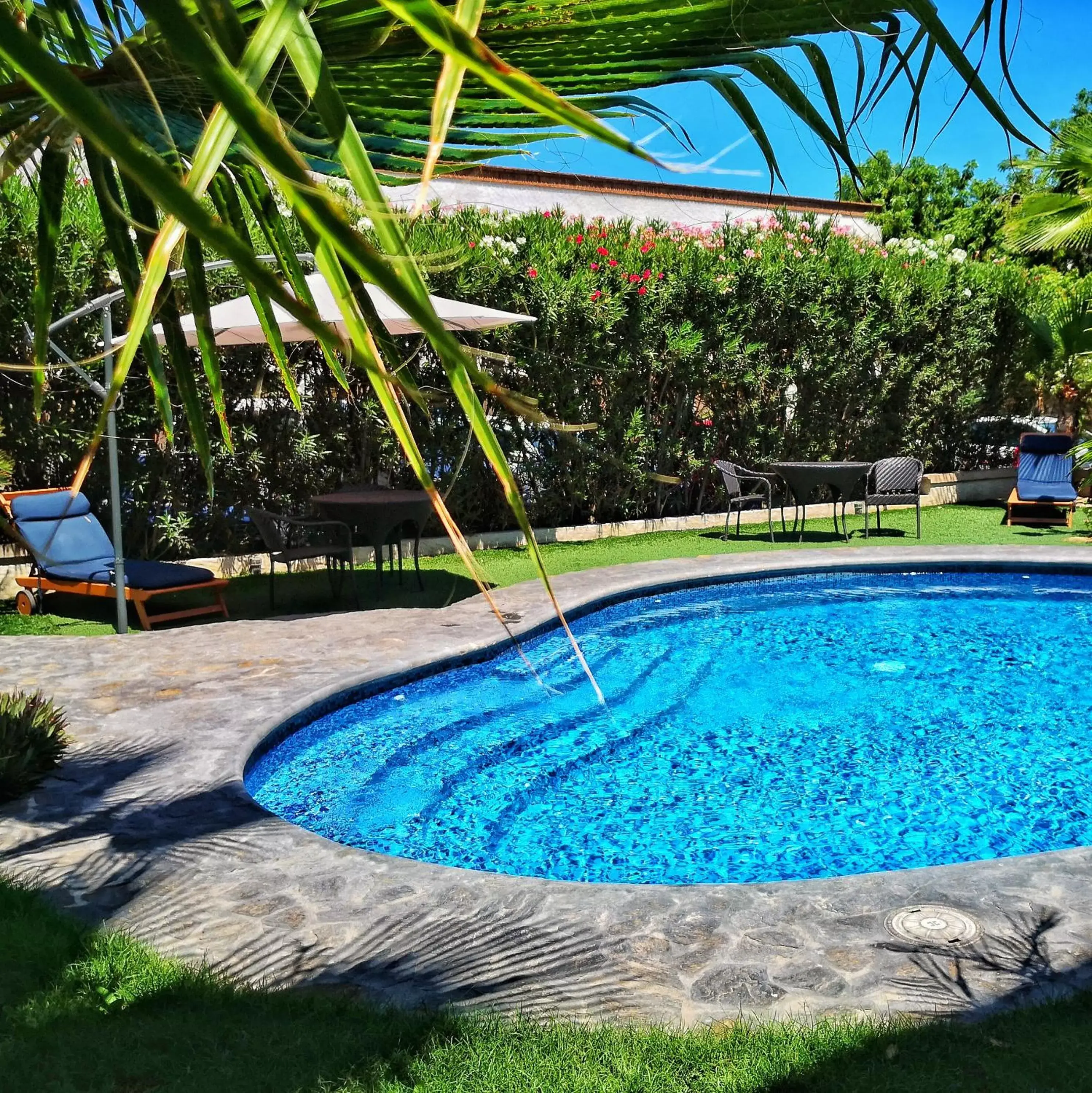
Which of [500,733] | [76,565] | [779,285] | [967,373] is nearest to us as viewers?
[500,733]

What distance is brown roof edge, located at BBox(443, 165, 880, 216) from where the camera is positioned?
18969 mm

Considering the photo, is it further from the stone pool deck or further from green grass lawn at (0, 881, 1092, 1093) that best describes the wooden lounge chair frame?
green grass lawn at (0, 881, 1092, 1093)

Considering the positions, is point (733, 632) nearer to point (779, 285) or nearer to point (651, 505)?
point (651, 505)

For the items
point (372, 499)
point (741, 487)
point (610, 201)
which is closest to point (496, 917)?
point (372, 499)

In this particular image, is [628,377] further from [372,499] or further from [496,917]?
[496,917]

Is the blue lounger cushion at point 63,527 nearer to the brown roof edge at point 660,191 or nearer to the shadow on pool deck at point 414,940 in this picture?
the shadow on pool deck at point 414,940

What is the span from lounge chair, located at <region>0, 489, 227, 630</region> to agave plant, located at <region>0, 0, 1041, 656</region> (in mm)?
7481

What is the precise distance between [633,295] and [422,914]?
11.3 metres

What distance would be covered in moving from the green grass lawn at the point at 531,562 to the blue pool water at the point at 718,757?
1.42 metres

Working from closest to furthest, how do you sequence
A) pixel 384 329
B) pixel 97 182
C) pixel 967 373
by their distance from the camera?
pixel 384 329
pixel 97 182
pixel 967 373

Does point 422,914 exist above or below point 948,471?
below

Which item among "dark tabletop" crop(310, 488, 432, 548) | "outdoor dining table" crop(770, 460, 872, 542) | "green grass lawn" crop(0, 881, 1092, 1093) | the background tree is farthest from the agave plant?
the background tree

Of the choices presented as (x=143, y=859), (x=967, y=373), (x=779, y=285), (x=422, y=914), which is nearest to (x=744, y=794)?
(x=422, y=914)

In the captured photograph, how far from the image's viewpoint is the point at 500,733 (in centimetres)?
729
